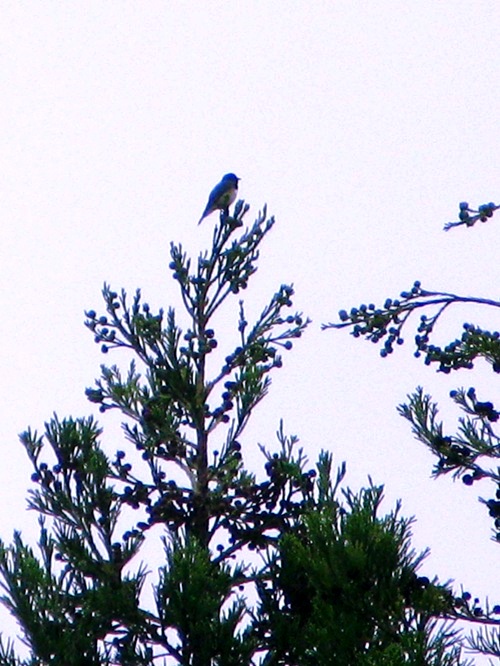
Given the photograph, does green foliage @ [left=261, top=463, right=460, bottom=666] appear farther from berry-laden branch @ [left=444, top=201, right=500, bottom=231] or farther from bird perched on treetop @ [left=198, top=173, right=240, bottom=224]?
bird perched on treetop @ [left=198, top=173, right=240, bottom=224]

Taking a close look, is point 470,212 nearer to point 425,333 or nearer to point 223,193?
point 425,333

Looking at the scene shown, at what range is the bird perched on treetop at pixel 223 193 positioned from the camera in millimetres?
16906

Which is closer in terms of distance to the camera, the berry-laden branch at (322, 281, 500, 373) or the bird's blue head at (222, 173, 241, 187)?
the berry-laden branch at (322, 281, 500, 373)

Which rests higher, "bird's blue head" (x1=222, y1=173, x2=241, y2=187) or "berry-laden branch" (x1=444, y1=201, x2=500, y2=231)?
"bird's blue head" (x1=222, y1=173, x2=241, y2=187)

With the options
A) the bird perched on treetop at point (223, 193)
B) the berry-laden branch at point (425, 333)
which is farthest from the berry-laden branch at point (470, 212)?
the bird perched on treetop at point (223, 193)

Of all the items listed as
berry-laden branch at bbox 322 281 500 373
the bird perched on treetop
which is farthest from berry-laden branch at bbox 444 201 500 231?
the bird perched on treetop

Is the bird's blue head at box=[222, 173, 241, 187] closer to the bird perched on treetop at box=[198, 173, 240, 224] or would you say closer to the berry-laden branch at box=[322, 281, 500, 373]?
the bird perched on treetop at box=[198, 173, 240, 224]

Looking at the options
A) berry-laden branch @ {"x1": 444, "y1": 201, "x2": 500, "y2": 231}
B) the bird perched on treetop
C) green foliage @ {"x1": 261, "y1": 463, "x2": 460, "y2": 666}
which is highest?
the bird perched on treetop

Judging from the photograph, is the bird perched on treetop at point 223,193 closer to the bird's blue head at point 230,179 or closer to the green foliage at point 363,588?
the bird's blue head at point 230,179

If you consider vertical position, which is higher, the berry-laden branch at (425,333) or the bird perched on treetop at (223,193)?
the bird perched on treetop at (223,193)

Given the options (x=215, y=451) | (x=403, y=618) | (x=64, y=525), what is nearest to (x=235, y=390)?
(x=215, y=451)

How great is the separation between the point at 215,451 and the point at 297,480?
718 millimetres

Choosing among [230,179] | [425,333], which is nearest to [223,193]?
[230,179]

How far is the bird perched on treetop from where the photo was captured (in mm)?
16906
